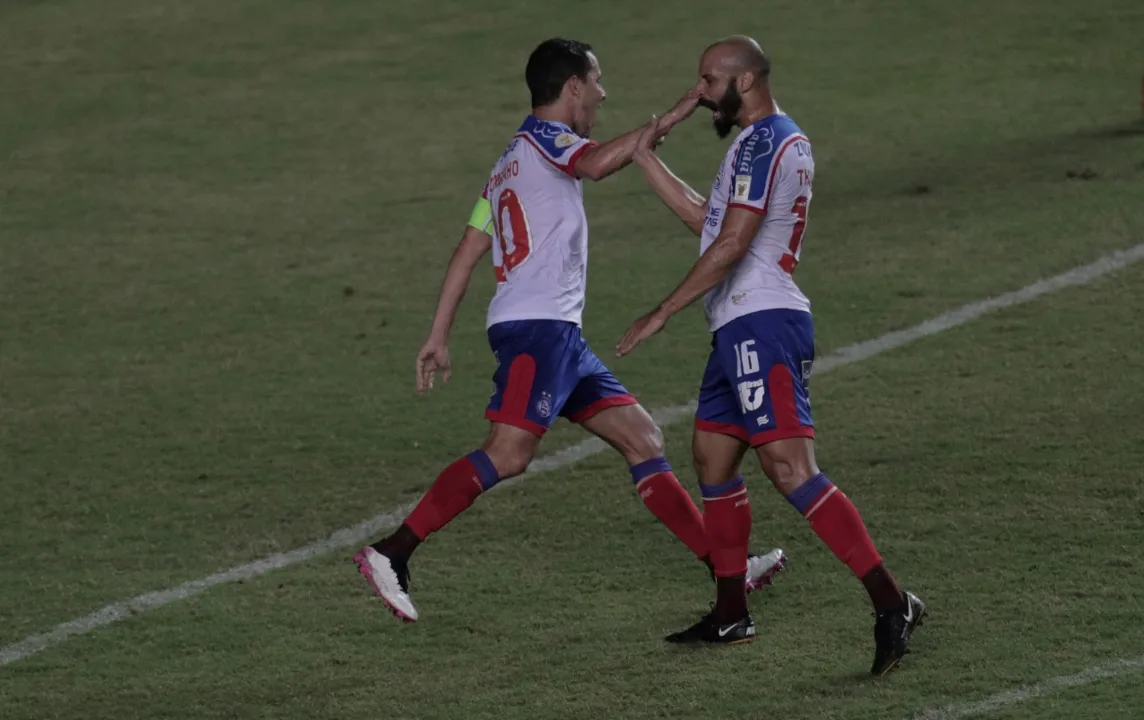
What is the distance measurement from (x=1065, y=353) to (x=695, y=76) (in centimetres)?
563

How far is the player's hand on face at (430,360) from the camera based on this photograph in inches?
239

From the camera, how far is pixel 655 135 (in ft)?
18.6

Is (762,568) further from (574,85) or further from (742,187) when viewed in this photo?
(574,85)

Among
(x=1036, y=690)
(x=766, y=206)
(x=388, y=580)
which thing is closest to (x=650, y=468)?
(x=388, y=580)

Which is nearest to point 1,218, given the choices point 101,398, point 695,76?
point 101,398

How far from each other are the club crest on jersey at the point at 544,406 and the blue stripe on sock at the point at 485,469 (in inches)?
8.4

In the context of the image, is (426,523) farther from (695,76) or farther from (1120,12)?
(1120,12)

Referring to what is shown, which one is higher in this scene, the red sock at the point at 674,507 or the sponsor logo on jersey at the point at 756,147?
the sponsor logo on jersey at the point at 756,147

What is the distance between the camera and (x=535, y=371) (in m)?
5.86

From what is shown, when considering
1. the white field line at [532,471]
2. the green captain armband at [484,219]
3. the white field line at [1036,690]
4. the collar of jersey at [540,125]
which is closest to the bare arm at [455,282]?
the green captain armband at [484,219]

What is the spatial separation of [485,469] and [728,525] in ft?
2.48

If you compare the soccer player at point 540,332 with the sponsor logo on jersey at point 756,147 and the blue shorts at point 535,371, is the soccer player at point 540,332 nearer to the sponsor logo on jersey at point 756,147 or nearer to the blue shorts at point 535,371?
the blue shorts at point 535,371

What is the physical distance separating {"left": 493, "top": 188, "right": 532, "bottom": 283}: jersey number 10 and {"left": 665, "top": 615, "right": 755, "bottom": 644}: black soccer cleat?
1.22 m

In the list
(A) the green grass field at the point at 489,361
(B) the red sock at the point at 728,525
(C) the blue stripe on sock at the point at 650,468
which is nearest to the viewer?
(A) the green grass field at the point at 489,361
